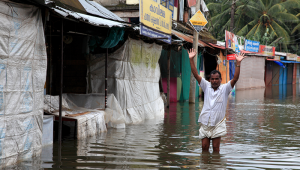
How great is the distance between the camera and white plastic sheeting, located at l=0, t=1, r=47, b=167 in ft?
18.0

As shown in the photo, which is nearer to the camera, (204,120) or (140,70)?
(204,120)

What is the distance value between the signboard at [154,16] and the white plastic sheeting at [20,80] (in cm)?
393

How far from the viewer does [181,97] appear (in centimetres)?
2003

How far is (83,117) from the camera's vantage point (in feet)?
27.9

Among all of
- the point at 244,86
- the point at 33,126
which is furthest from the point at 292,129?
the point at 244,86

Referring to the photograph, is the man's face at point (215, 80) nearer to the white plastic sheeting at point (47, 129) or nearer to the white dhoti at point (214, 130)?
the white dhoti at point (214, 130)

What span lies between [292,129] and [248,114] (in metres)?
3.94

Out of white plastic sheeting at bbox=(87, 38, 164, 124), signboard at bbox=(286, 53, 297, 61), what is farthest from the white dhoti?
signboard at bbox=(286, 53, 297, 61)

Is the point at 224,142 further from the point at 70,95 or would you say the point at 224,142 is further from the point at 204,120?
the point at 70,95

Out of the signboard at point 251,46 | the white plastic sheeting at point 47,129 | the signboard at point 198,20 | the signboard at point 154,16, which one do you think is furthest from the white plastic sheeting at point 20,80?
the signboard at point 251,46

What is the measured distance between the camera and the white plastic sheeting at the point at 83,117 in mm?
8373

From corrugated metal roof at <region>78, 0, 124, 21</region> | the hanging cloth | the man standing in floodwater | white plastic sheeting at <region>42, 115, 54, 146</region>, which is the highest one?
corrugated metal roof at <region>78, 0, 124, 21</region>

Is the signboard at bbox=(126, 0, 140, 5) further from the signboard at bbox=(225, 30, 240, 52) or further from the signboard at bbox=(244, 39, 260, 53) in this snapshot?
the signboard at bbox=(244, 39, 260, 53)

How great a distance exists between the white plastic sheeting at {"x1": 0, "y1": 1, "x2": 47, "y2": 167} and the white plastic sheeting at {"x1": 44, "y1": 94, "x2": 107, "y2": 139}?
5.99ft
